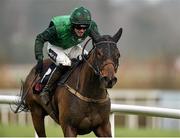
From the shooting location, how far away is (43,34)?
8.24 metres

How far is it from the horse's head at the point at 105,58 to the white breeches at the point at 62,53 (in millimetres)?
669

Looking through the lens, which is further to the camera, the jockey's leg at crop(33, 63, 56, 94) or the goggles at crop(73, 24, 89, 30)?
the jockey's leg at crop(33, 63, 56, 94)

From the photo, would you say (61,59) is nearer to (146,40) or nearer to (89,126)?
(89,126)

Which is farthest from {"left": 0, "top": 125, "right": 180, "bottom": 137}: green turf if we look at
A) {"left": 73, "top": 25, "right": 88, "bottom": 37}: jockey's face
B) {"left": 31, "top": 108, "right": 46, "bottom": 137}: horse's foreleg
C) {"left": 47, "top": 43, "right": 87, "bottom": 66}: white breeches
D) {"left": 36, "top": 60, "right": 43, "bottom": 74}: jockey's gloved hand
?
{"left": 73, "top": 25, "right": 88, "bottom": 37}: jockey's face

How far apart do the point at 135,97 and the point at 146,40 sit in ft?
27.3

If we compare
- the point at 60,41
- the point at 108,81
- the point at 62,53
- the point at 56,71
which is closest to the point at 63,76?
the point at 56,71

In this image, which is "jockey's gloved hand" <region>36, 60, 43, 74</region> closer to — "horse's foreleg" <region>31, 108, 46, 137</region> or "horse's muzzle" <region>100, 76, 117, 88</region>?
"horse's foreleg" <region>31, 108, 46, 137</region>

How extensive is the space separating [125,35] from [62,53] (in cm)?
1893

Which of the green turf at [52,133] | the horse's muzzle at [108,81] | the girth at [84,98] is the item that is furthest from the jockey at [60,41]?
the green turf at [52,133]

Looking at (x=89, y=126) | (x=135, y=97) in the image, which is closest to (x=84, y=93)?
(x=89, y=126)

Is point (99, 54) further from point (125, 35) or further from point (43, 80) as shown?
point (125, 35)

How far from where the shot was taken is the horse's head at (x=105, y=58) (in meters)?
7.12

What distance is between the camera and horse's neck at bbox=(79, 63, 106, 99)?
7641 mm

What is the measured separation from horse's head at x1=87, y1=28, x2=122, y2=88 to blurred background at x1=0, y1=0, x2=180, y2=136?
13219mm
